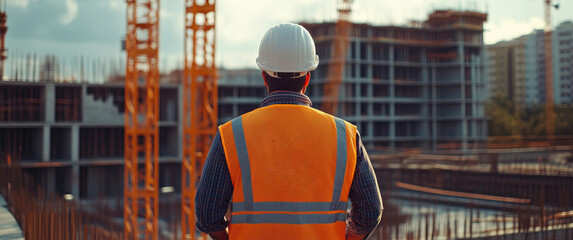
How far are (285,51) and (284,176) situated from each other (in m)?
0.43

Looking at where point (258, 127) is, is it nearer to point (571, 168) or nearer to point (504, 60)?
point (571, 168)

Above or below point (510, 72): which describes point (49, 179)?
below

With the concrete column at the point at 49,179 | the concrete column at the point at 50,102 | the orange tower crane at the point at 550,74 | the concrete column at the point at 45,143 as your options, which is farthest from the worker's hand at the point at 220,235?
the orange tower crane at the point at 550,74

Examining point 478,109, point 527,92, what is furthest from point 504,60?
point 478,109

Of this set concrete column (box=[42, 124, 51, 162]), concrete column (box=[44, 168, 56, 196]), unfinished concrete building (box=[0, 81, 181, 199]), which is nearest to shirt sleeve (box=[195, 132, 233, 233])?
unfinished concrete building (box=[0, 81, 181, 199])

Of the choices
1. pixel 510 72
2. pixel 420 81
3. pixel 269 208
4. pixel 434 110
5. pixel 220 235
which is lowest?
pixel 220 235

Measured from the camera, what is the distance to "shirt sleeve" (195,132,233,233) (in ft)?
5.53

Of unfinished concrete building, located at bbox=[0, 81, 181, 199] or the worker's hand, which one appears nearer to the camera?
the worker's hand

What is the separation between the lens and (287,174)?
166cm

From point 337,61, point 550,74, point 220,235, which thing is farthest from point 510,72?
point 220,235

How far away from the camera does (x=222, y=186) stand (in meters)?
1.70

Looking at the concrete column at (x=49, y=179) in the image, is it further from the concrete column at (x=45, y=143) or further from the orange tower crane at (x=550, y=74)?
the orange tower crane at (x=550, y=74)

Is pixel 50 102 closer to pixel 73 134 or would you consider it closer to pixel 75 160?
pixel 73 134

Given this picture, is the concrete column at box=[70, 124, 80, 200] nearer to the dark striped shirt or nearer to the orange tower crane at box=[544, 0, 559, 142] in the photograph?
the dark striped shirt
